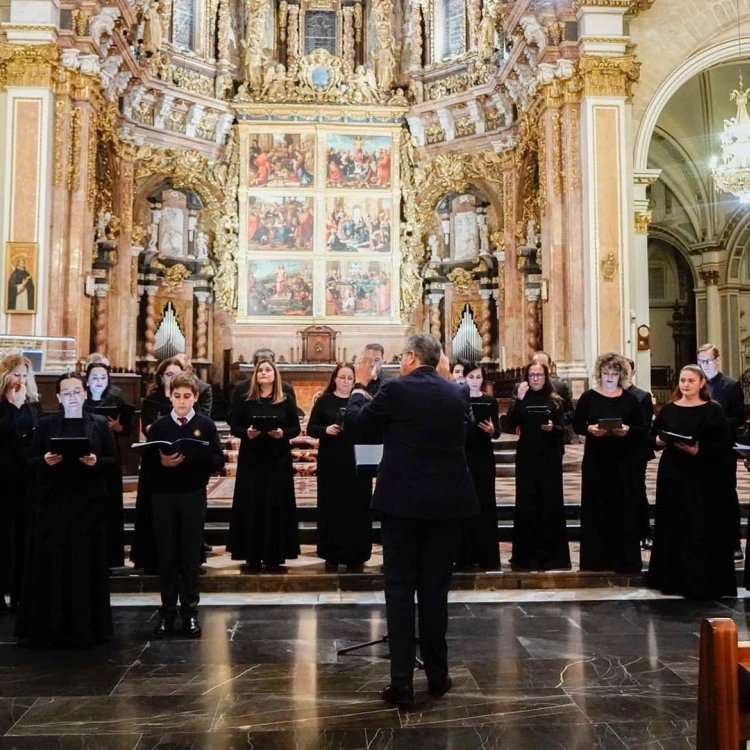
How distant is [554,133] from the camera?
1404 centimetres

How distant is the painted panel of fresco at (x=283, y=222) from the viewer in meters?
19.2

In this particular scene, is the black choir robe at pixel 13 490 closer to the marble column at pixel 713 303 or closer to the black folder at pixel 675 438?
the black folder at pixel 675 438

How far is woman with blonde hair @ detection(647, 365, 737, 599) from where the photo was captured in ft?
18.3

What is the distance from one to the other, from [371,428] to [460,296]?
1561cm

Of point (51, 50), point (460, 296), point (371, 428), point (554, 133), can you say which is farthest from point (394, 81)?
point (371, 428)

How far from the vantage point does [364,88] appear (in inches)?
770

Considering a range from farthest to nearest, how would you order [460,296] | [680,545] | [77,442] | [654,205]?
[654,205], [460,296], [680,545], [77,442]

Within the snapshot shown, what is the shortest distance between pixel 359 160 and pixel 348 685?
17043 millimetres

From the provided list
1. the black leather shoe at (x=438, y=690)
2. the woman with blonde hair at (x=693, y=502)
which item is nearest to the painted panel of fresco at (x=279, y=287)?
the woman with blonde hair at (x=693, y=502)

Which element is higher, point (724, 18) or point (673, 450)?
point (724, 18)

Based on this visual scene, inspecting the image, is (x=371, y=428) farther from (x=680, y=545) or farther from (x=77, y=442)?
(x=680, y=545)

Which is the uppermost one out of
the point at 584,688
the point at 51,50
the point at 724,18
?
the point at 724,18

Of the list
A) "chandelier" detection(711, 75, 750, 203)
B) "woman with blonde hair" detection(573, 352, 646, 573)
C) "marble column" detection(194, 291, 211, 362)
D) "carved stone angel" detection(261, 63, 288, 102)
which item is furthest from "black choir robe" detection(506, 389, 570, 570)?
→ "carved stone angel" detection(261, 63, 288, 102)

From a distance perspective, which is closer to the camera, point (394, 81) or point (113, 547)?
point (113, 547)
